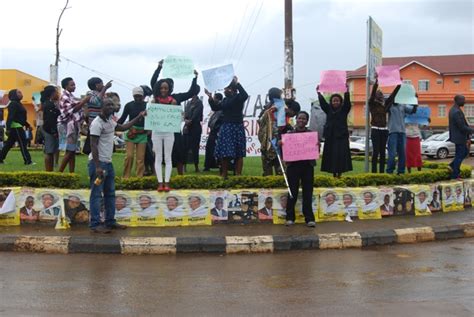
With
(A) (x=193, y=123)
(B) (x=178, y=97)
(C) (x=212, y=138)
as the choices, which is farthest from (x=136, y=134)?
(C) (x=212, y=138)

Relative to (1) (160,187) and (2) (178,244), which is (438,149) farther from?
(2) (178,244)

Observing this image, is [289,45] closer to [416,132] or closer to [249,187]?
[416,132]

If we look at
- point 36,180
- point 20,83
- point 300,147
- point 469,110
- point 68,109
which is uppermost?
point 20,83

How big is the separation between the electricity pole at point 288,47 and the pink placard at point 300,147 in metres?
7.41

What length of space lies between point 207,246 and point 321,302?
2.63m

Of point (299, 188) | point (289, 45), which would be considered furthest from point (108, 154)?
point (289, 45)

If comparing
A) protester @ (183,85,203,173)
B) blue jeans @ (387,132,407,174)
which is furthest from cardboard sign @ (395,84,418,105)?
protester @ (183,85,203,173)

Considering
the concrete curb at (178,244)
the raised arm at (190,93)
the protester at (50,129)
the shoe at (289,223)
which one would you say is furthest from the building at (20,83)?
the shoe at (289,223)

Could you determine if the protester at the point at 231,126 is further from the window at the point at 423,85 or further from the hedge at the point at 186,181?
the window at the point at 423,85

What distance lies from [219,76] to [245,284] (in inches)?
166

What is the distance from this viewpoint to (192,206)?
830cm

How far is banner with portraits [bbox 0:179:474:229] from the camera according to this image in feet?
26.7

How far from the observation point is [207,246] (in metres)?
7.27

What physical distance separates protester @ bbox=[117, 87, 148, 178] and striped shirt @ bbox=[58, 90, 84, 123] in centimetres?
92
